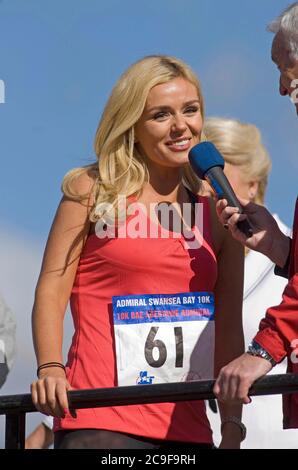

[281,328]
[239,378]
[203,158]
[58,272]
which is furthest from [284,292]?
[58,272]

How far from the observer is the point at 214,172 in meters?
3.79

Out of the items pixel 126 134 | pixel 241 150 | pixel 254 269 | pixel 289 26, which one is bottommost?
pixel 254 269

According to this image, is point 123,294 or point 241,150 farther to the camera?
point 241,150

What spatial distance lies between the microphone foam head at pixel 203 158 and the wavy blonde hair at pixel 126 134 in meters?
0.35

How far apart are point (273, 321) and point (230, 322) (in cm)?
81

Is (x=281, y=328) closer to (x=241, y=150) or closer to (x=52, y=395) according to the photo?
(x=52, y=395)

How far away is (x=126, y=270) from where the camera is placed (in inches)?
159

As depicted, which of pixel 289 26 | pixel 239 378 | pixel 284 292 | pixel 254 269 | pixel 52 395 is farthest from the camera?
pixel 254 269

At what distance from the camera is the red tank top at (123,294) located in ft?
12.8

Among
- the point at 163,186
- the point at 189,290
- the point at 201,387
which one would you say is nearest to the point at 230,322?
the point at 189,290

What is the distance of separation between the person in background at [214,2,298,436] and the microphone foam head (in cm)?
17

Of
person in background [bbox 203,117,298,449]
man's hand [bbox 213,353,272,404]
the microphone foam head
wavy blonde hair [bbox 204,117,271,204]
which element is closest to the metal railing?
man's hand [bbox 213,353,272,404]

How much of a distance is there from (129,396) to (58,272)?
2.35ft

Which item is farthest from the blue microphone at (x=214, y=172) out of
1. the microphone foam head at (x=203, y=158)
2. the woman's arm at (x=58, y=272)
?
the woman's arm at (x=58, y=272)
